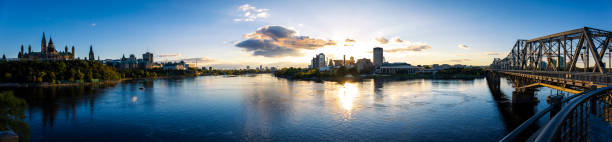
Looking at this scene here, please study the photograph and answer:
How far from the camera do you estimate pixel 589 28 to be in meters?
23.0

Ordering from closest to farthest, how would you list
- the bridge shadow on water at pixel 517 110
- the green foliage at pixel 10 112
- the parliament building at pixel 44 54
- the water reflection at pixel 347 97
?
1. the green foliage at pixel 10 112
2. the bridge shadow on water at pixel 517 110
3. the water reflection at pixel 347 97
4. the parliament building at pixel 44 54

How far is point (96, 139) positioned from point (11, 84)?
254ft

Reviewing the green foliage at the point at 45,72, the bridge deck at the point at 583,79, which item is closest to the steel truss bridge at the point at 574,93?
the bridge deck at the point at 583,79

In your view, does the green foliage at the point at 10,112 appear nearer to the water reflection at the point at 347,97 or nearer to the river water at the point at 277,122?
the river water at the point at 277,122

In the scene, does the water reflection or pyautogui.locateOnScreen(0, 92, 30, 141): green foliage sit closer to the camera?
pyautogui.locateOnScreen(0, 92, 30, 141): green foliage

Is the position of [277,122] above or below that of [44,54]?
below

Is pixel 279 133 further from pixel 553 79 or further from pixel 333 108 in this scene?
pixel 553 79

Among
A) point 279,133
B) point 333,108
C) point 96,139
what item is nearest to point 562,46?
point 333,108

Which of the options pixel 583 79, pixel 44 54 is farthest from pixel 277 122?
pixel 44 54

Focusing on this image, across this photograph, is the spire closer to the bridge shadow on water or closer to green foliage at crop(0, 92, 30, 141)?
green foliage at crop(0, 92, 30, 141)

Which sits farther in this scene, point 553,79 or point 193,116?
point 193,116

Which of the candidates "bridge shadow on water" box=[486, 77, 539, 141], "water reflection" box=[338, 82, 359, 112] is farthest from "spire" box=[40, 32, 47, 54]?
"bridge shadow on water" box=[486, 77, 539, 141]

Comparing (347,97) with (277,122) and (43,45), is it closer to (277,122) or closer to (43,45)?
(277,122)

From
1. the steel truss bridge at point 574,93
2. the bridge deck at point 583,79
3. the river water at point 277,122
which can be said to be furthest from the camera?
the river water at point 277,122
